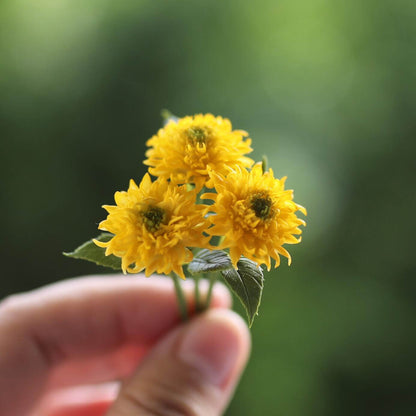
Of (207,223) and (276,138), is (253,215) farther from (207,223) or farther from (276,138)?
(276,138)

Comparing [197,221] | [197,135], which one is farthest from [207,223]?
[197,135]

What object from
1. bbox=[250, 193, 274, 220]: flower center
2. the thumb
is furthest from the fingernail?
bbox=[250, 193, 274, 220]: flower center

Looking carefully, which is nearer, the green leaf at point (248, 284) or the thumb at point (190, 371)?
the green leaf at point (248, 284)

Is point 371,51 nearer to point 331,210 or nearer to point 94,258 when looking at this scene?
point 331,210

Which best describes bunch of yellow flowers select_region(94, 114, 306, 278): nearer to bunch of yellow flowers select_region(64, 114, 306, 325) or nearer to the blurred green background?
bunch of yellow flowers select_region(64, 114, 306, 325)

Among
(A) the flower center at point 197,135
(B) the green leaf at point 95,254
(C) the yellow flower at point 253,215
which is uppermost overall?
(A) the flower center at point 197,135

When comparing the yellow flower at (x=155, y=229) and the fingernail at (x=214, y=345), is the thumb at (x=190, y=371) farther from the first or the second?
the yellow flower at (x=155, y=229)

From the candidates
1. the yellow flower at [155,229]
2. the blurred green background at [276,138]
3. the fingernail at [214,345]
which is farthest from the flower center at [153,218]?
the blurred green background at [276,138]
